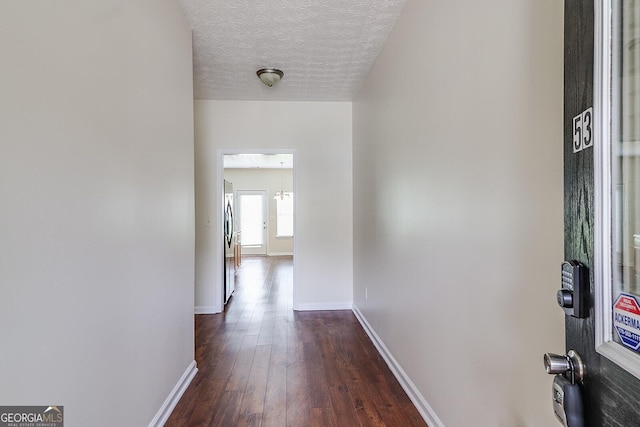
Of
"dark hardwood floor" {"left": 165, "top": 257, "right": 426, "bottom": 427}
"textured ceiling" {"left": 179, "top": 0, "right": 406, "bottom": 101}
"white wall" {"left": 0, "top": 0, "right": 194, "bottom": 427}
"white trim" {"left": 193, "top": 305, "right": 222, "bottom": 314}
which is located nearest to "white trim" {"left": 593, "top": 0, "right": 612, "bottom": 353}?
"white wall" {"left": 0, "top": 0, "right": 194, "bottom": 427}

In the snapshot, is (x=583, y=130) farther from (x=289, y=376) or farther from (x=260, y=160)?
(x=260, y=160)

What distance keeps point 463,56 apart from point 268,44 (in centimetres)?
181

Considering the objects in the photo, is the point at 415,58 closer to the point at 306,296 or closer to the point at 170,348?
the point at 170,348

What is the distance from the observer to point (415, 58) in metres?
2.13

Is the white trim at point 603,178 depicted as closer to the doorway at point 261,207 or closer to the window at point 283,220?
the doorway at point 261,207

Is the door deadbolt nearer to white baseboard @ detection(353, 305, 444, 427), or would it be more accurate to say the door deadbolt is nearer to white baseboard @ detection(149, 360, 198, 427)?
white baseboard @ detection(353, 305, 444, 427)

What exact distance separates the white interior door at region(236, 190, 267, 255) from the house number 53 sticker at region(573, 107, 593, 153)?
9.50 meters

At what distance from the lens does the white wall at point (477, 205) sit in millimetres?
1038

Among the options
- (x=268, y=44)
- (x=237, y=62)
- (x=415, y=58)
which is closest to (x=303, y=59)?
(x=268, y=44)

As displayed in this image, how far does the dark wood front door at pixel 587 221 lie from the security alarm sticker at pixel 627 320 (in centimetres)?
2

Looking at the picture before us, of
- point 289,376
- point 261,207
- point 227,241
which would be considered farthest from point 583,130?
point 261,207

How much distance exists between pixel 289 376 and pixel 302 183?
2440 millimetres

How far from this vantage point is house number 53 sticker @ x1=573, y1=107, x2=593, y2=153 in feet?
1.99

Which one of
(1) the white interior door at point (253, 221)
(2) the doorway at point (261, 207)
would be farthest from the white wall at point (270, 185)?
(1) the white interior door at point (253, 221)
